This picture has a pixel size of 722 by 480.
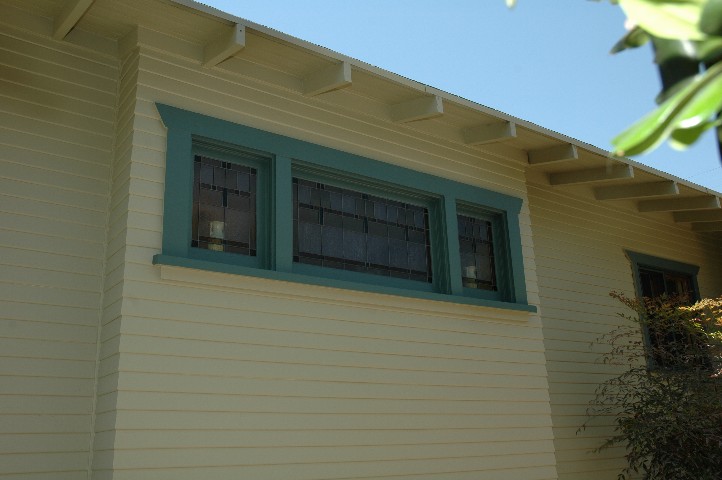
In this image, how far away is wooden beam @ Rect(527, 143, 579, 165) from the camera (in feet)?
23.4

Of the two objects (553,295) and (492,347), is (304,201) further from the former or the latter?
(553,295)

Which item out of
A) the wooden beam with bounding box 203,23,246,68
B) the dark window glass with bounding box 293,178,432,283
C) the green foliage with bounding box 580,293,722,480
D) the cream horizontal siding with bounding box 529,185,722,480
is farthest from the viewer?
the cream horizontal siding with bounding box 529,185,722,480

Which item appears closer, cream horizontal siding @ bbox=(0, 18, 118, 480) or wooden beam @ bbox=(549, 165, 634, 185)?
cream horizontal siding @ bbox=(0, 18, 118, 480)

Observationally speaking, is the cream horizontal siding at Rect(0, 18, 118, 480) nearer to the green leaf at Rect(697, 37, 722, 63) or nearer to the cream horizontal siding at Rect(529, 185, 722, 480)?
the cream horizontal siding at Rect(529, 185, 722, 480)

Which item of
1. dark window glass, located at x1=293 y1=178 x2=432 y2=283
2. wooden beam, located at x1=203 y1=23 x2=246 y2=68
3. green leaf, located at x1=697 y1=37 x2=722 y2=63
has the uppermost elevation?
wooden beam, located at x1=203 y1=23 x2=246 y2=68

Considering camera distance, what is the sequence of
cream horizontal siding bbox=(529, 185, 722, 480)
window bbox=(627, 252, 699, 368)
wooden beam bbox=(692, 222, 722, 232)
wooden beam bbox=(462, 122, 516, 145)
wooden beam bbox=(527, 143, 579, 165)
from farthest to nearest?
wooden beam bbox=(692, 222, 722, 232) → window bbox=(627, 252, 699, 368) → cream horizontal siding bbox=(529, 185, 722, 480) → wooden beam bbox=(527, 143, 579, 165) → wooden beam bbox=(462, 122, 516, 145)

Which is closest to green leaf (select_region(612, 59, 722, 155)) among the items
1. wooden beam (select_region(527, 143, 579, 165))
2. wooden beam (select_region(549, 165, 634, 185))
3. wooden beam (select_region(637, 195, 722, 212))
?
wooden beam (select_region(527, 143, 579, 165))

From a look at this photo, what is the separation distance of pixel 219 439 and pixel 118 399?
670 mm

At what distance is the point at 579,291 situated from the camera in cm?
804

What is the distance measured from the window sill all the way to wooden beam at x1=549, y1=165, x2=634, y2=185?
70.2 inches

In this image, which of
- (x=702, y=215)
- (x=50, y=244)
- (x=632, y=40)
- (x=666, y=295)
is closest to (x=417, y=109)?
(x=50, y=244)

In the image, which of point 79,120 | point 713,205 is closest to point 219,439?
point 79,120

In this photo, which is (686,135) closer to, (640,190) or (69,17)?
(69,17)

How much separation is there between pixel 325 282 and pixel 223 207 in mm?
872
